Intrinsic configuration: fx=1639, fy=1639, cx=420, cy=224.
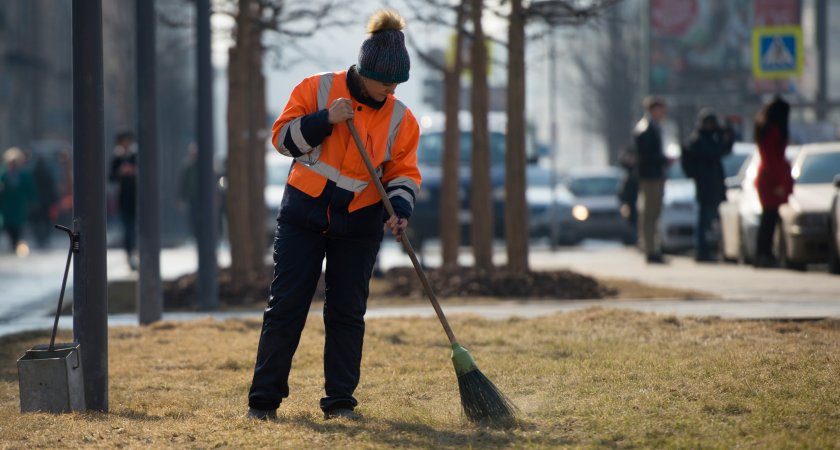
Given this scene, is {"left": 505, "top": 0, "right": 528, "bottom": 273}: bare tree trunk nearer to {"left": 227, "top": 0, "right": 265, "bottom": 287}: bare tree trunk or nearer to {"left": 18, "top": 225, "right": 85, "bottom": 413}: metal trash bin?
{"left": 227, "top": 0, "right": 265, "bottom": 287}: bare tree trunk

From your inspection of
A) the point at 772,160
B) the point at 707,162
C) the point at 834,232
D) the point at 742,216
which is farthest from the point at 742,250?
the point at 834,232

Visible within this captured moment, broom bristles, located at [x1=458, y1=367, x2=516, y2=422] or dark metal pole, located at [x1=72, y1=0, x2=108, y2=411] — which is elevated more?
dark metal pole, located at [x1=72, y1=0, x2=108, y2=411]

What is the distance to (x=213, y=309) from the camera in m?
13.0

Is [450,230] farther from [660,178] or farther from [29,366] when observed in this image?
[29,366]

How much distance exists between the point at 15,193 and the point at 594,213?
10782 millimetres

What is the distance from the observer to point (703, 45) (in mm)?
36094

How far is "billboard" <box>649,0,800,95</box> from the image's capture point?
116 feet

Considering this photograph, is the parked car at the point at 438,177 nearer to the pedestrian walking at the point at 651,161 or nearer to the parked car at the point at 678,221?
the parked car at the point at 678,221

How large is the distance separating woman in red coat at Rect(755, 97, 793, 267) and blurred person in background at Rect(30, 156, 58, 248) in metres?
17.5

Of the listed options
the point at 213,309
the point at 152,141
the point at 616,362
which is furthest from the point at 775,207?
the point at 616,362

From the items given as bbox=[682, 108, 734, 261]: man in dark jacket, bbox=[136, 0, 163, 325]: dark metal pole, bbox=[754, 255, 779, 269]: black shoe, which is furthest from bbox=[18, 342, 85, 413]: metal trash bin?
bbox=[682, 108, 734, 261]: man in dark jacket

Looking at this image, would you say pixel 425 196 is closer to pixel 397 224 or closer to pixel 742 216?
pixel 742 216

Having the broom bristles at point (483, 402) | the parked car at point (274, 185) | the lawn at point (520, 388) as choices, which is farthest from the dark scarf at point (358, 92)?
the parked car at point (274, 185)

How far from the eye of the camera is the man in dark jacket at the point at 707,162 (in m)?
18.9
